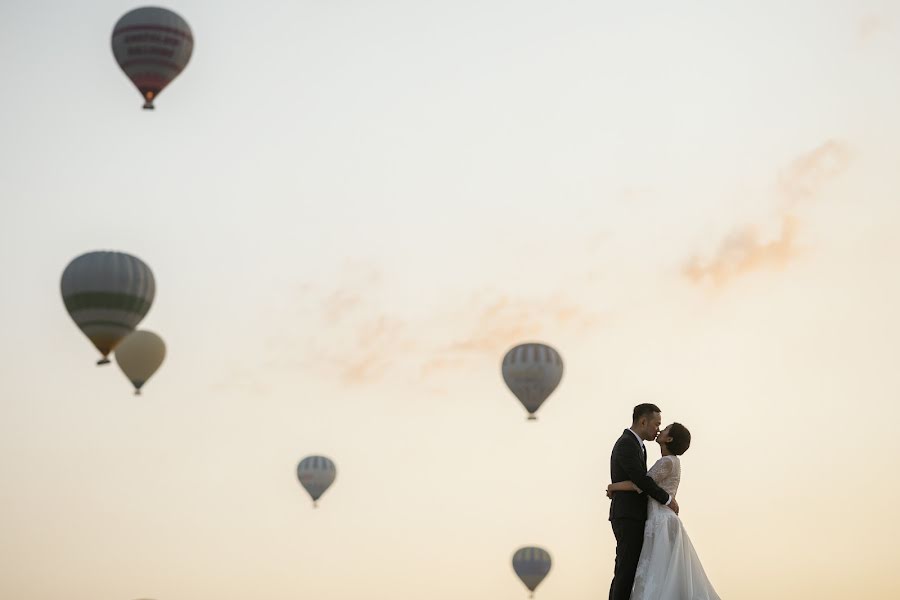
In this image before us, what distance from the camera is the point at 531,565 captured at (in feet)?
296

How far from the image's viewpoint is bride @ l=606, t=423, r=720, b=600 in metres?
22.5

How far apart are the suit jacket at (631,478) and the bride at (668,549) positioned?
0.15m

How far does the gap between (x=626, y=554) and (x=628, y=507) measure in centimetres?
71

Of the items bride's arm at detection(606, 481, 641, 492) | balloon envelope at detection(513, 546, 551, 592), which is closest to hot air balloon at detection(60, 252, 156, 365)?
balloon envelope at detection(513, 546, 551, 592)

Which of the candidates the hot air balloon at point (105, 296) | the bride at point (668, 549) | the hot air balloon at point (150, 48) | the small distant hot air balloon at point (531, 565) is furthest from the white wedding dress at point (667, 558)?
the small distant hot air balloon at point (531, 565)

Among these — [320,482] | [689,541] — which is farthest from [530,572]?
[689,541]

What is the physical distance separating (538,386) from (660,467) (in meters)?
47.8

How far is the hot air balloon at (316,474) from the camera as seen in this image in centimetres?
8681

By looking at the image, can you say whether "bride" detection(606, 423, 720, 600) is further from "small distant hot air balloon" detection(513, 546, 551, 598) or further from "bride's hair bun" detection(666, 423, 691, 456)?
"small distant hot air balloon" detection(513, 546, 551, 598)

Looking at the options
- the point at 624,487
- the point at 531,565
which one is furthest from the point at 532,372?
the point at 624,487

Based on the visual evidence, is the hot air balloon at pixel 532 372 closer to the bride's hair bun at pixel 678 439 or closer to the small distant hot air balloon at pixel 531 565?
the small distant hot air balloon at pixel 531 565

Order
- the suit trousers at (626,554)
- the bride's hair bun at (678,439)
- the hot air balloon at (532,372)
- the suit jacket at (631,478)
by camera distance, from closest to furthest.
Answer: the suit jacket at (631,478) < the suit trousers at (626,554) < the bride's hair bun at (678,439) < the hot air balloon at (532,372)

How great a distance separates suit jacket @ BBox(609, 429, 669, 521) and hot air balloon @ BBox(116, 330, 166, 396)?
48.2 m

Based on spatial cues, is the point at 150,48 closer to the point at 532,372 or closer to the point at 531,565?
the point at 532,372
